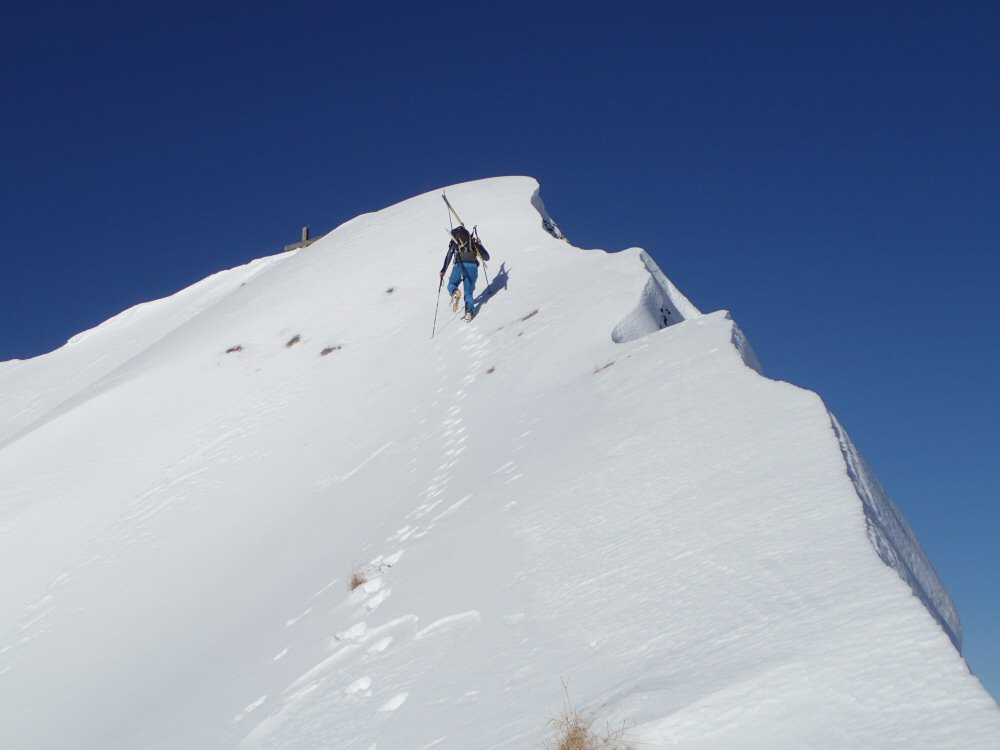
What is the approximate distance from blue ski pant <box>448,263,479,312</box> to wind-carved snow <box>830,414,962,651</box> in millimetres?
8735

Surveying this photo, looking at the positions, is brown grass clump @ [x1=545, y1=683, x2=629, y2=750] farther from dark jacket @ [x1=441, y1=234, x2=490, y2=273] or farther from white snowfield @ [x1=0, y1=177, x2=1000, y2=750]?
dark jacket @ [x1=441, y1=234, x2=490, y2=273]

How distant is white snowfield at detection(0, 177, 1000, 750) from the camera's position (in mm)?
3121

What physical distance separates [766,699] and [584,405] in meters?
4.23

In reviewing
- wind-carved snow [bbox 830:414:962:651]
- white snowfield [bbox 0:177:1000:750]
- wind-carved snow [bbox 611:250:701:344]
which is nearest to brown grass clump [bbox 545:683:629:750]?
white snowfield [bbox 0:177:1000:750]

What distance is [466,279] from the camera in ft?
43.9

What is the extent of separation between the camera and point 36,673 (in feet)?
27.9

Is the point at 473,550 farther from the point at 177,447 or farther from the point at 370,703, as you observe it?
the point at 177,447

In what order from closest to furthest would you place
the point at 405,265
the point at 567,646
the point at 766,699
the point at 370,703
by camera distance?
the point at 766,699, the point at 567,646, the point at 370,703, the point at 405,265

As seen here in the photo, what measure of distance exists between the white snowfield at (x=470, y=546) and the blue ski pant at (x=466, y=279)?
270 mm

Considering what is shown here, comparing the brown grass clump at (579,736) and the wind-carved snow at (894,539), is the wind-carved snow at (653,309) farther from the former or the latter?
the brown grass clump at (579,736)

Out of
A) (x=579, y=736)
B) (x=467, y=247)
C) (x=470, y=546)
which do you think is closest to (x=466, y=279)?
(x=467, y=247)

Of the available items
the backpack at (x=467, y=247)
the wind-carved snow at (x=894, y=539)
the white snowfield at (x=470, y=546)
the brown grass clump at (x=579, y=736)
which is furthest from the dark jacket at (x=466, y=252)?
the brown grass clump at (x=579, y=736)

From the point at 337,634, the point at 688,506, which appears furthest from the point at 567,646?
the point at 337,634

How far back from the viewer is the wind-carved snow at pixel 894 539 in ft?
12.2
